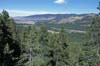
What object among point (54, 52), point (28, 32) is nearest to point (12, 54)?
point (54, 52)

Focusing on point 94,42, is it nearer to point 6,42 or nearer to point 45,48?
point 45,48

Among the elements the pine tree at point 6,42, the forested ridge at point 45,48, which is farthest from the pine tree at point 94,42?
the pine tree at point 6,42

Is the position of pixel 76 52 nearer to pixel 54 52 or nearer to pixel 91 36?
pixel 91 36

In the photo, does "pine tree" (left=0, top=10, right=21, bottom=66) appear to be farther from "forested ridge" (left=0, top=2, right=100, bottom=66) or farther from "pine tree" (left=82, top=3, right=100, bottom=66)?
"pine tree" (left=82, top=3, right=100, bottom=66)

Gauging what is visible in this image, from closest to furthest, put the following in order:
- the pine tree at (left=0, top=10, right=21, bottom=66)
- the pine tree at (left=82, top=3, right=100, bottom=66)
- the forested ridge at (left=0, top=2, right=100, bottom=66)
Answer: the pine tree at (left=0, top=10, right=21, bottom=66)
the forested ridge at (left=0, top=2, right=100, bottom=66)
the pine tree at (left=82, top=3, right=100, bottom=66)

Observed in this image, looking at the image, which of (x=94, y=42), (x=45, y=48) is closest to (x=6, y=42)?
(x=45, y=48)

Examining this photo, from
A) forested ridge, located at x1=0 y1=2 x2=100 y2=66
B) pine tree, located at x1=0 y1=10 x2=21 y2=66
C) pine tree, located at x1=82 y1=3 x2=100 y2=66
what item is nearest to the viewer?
pine tree, located at x1=0 y1=10 x2=21 y2=66

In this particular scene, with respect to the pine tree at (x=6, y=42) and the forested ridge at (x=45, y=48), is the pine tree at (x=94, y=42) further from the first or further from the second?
the pine tree at (x=6, y=42)

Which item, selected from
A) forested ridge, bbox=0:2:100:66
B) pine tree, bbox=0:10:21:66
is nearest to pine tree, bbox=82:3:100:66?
forested ridge, bbox=0:2:100:66
